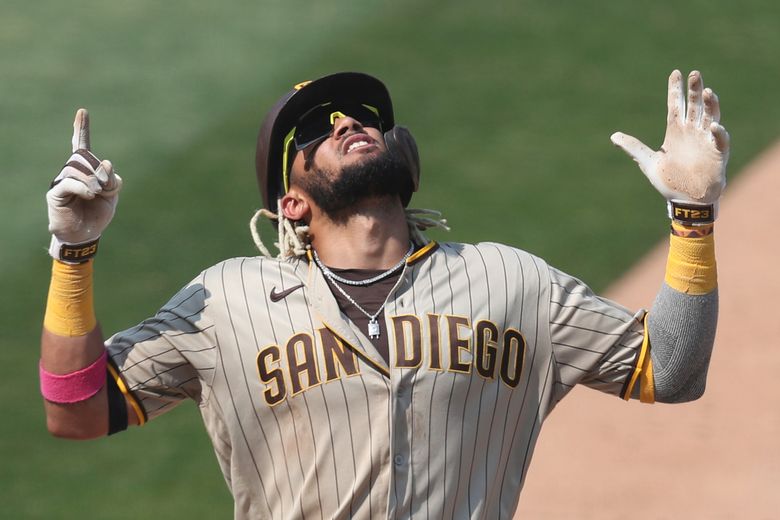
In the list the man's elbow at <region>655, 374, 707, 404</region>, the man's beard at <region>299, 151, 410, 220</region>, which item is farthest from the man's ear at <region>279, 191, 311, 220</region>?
the man's elbow at <region>655, 374, 707, 404</region>

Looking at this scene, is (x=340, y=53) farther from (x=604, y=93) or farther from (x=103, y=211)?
(x=103, y=211)

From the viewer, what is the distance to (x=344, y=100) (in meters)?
4.62

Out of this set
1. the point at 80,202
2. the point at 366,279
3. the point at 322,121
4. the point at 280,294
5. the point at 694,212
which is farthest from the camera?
the point at 322,121

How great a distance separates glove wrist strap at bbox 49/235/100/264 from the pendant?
807mm

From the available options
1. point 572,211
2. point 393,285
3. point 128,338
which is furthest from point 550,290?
point 572,211

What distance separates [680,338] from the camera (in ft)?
13.4

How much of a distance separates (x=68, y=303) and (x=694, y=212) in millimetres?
1780

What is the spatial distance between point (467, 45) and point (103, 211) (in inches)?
248

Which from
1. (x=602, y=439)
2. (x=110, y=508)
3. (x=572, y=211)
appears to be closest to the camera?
(x=110, y=508)

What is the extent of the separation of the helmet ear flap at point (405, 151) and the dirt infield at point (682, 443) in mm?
2472

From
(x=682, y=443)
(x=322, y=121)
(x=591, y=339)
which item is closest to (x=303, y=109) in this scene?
(x=322, y=121)

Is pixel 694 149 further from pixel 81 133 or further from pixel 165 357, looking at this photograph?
pixel 81 133

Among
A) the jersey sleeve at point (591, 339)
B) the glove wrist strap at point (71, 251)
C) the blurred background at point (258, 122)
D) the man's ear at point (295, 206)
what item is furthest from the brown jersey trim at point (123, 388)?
the blurred background at point (258, 122)

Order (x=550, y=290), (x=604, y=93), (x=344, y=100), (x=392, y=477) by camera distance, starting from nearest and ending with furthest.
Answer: (x=392, y=477)
(x=550, y=290)
(x=344, y=100)
(x=604, y=93)
